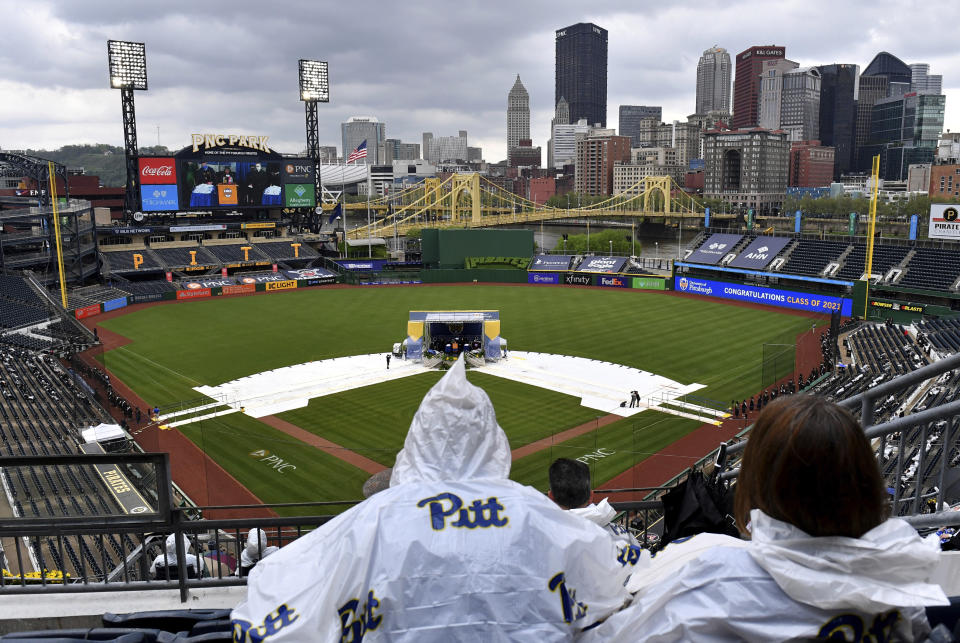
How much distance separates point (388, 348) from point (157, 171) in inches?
1330

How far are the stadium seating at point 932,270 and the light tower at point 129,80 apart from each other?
182 ft

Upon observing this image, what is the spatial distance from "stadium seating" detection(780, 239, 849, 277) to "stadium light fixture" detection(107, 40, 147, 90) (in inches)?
2075

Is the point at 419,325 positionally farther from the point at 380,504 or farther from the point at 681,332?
the point at 380,504

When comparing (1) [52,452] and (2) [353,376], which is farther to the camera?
(2) [353,376]

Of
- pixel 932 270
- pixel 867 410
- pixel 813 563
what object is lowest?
pixel 932 270

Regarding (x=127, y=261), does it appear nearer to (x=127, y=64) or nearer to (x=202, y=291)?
(x=202, y=291)

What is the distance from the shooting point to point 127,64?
56312mm

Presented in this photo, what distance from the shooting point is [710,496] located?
3.11 m

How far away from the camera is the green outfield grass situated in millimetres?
14922

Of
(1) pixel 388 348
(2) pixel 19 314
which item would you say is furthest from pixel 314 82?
(1) pixel 388 348

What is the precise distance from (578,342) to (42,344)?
23.8m

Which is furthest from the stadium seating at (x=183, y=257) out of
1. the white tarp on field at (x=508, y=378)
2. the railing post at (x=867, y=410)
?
the railing post at (x=867, y=410)

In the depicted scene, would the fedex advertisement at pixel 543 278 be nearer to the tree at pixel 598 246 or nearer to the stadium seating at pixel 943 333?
the tree at pixel 598 246

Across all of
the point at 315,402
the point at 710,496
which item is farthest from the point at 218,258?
the point at 710,496
